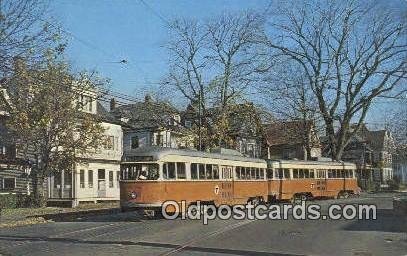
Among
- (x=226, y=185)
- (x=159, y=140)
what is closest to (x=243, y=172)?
(x=226, y=185)

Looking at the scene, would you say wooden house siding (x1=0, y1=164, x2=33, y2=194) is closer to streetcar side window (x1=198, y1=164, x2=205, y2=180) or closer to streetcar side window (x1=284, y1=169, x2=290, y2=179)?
streetcar side window (x1=284, y1=169, x2=290, y2=179)

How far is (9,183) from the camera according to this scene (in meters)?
45.8

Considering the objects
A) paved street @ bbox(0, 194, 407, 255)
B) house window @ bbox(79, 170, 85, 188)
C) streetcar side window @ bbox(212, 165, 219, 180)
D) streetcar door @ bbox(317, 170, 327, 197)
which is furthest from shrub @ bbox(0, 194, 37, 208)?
streetcar door @ bbox(317, 170, 327, 197)

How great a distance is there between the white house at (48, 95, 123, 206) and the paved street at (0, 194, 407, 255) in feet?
72.9

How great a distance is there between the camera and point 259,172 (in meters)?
35.8

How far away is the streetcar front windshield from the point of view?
25.2 meters

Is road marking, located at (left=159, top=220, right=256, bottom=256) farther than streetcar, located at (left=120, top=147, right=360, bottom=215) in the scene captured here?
No

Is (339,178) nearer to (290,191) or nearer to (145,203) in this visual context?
(290,191)

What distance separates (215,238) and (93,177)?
34.7 metres

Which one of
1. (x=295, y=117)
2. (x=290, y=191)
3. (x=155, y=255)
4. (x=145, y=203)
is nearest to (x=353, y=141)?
(x=295, y=117)

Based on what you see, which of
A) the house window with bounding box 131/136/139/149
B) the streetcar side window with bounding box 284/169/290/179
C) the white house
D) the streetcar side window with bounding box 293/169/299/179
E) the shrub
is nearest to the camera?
the shrub

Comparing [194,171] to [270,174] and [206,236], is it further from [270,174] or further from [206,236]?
[270,174]

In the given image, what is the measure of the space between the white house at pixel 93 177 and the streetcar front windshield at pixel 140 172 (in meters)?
17.6

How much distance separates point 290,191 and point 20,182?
20.1 meters
